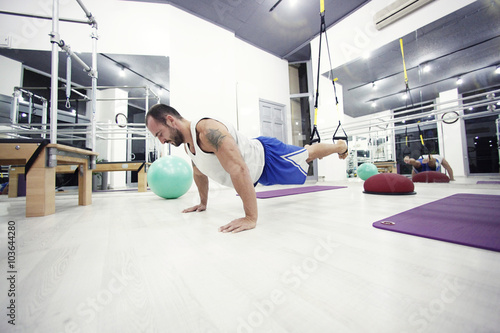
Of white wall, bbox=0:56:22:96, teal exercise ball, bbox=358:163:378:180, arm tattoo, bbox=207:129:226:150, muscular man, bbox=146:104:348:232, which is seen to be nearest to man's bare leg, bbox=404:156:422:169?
teal exercise ball, bbox=358:163:378:180

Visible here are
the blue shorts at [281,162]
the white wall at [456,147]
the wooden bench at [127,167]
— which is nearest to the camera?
the blue shorts at [281,162]

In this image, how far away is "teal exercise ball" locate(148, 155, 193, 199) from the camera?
2.15 meters

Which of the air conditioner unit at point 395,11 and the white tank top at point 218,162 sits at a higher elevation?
the air conditioner unit at point 395,11

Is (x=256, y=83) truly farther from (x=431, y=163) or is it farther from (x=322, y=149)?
(x=431, y=163)

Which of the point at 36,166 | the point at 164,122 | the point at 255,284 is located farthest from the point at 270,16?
the point at 255,284

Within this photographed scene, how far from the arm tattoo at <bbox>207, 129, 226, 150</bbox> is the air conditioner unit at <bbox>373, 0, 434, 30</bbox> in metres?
4.47

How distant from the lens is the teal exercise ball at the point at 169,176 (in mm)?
2150

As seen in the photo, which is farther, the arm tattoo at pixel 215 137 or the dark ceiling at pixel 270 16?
the dark ceiling at pixel 270 16

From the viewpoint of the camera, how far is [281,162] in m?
1.61

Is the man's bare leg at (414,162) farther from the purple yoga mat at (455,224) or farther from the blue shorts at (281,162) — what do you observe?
the blue shorts at (281,162)

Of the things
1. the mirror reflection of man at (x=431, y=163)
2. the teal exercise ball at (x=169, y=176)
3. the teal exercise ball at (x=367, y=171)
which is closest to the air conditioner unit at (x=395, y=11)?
the mirror reflection of man at (x=431, y=163)

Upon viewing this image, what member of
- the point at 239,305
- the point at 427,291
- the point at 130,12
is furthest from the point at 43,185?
the point at 130,12

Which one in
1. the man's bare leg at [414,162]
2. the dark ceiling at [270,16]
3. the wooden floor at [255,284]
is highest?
the dark ceiling at [270,16]

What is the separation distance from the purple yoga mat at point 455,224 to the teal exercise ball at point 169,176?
187 cm
